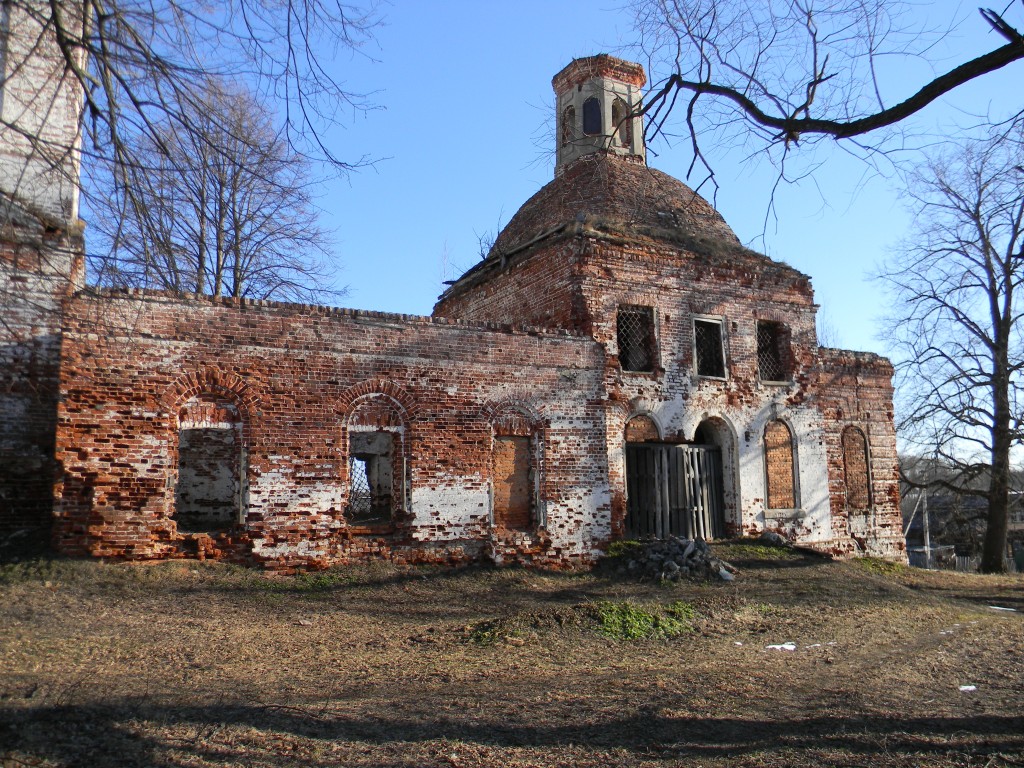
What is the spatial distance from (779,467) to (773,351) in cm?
256

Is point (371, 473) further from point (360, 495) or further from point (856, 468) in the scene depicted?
point (856, 468)

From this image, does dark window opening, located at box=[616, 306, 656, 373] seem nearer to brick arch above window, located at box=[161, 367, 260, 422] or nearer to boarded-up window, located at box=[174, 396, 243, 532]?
brick arch above window, located at box=[161, 367, 260, 422]

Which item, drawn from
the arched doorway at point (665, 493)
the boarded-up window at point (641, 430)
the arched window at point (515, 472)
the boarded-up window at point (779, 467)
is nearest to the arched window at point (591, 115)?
the boarded-up window at point (641, 430)

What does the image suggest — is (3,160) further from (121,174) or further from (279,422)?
(121,174)

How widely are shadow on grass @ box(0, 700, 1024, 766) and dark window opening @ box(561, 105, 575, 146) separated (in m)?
16.4

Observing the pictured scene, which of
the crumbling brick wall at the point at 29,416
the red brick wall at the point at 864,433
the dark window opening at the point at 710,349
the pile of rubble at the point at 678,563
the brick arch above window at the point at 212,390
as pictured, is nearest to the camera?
the brick arch above window at the point at 212,390

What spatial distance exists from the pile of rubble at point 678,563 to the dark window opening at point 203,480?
23.0 ft

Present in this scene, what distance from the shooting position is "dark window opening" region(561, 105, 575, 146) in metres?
20.2

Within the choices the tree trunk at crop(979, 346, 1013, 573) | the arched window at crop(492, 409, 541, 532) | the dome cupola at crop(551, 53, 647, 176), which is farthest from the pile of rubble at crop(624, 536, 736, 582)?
the tree trunk at crop(979, 346, 1013, 573)

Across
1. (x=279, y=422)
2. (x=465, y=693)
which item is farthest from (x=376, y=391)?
(x=465, y=693)

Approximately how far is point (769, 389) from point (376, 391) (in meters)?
Result: 8.59

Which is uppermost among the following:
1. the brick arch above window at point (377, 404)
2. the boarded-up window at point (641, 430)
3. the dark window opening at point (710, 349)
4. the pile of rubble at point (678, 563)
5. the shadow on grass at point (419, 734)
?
the dark window opening at point (710, 349)

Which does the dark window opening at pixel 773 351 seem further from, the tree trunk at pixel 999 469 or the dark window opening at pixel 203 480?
the dark window opening at pixel 203 480

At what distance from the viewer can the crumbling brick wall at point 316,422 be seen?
1091 cm
